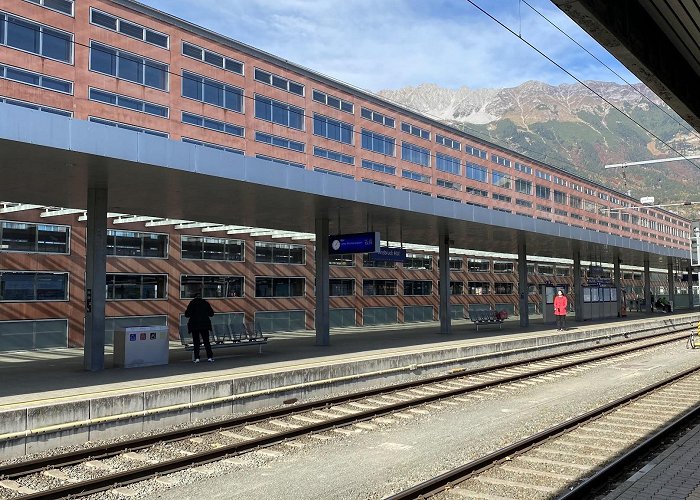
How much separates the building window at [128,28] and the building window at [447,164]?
93.9ft

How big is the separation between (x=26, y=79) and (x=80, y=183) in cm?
1666

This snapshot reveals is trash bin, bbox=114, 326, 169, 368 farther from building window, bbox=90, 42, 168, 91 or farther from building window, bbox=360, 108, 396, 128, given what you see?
building window, bbox=360, 108, 396, 128

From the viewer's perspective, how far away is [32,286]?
992 inches

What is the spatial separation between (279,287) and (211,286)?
4.80 metres

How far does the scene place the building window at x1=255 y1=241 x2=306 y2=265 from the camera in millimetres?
34531

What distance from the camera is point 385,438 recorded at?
30.8ft

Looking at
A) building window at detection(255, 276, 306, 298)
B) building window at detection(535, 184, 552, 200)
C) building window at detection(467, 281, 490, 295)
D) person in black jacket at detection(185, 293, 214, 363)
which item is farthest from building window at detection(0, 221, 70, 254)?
building window at detection(535, 184, 552, 200)

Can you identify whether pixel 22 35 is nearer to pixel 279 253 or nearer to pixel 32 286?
pixel 32 286

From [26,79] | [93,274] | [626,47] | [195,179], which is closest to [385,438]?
[626,47]

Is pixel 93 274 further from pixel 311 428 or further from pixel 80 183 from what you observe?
pixel 311 428

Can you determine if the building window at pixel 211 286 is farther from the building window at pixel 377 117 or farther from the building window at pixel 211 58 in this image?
the building window at pixel 377 117

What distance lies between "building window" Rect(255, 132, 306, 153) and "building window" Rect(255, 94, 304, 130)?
3.22 feet

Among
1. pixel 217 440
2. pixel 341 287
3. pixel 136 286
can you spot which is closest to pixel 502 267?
pixel 341 287

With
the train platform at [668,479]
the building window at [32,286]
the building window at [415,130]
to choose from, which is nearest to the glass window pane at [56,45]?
the building window at [32,286]
